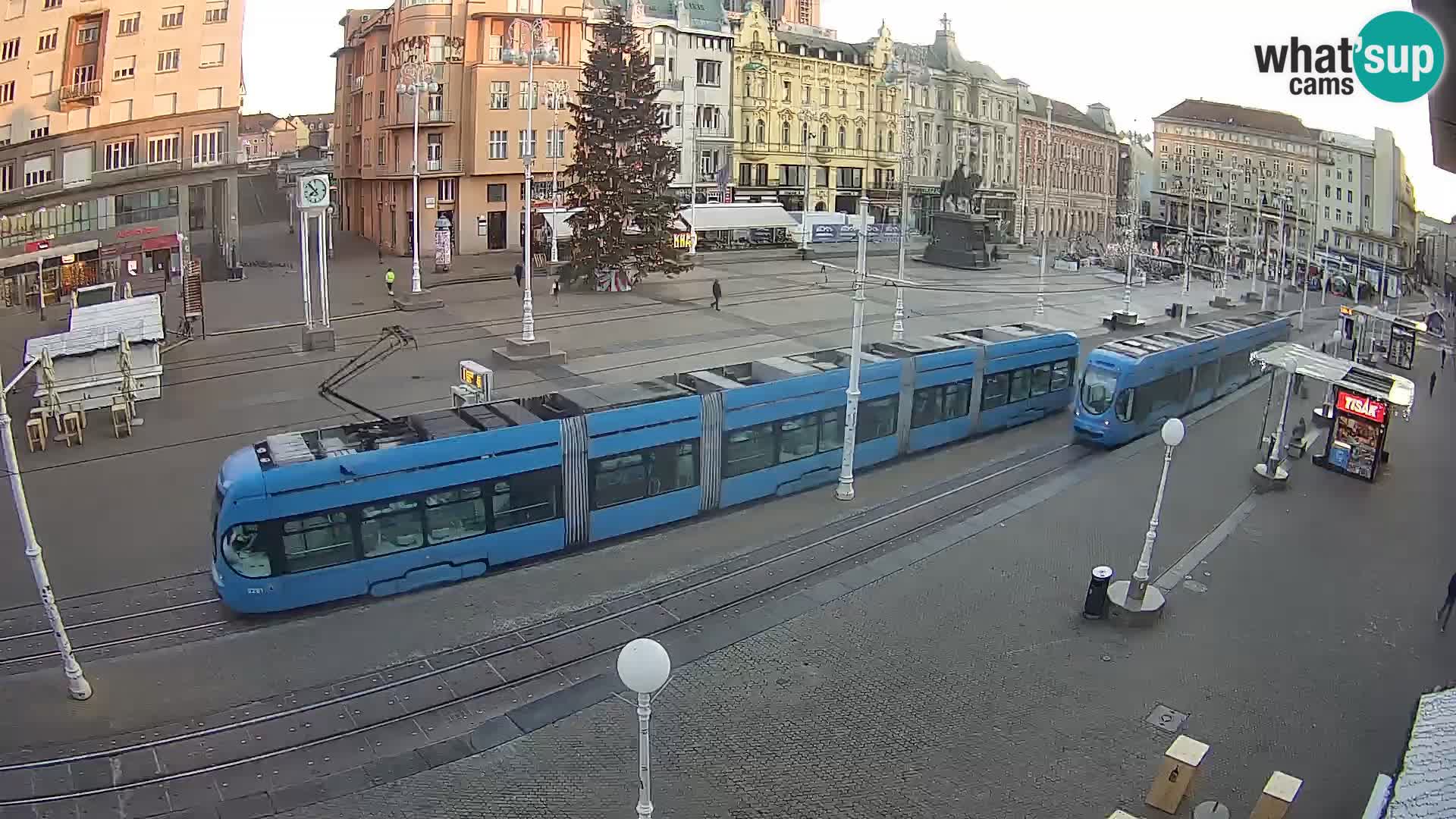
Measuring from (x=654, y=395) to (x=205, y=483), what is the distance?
28.0 feet

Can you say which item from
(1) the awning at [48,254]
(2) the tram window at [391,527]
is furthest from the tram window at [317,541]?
(1) the awning at [48,254]

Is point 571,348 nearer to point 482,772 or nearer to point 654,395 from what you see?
point 654,395

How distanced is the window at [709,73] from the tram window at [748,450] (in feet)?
156

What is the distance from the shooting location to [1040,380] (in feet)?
84.0

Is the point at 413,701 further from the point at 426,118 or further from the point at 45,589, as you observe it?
the point at 426,118

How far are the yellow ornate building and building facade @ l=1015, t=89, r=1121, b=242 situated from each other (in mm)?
8766

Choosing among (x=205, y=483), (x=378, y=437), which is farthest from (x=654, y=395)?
(x=205, y=483)

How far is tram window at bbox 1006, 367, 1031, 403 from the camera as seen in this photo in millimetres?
24688

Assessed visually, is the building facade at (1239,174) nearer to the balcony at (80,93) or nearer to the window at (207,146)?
the window at (207,146)

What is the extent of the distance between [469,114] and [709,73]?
53.4 feet

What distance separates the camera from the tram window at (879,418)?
67.9 feet

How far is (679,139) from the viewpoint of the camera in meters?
61.6

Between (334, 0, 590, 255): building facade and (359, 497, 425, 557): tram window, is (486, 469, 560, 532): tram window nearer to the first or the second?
(359, 497, 425, 557): tram window

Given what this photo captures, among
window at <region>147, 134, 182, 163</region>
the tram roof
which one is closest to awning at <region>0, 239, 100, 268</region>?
window at <region>147, 134, 182, 163</region>
